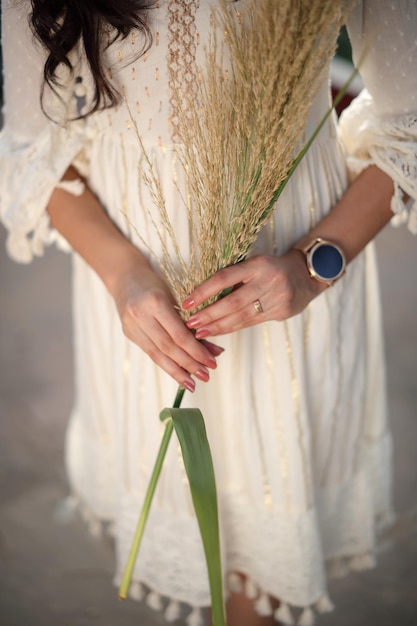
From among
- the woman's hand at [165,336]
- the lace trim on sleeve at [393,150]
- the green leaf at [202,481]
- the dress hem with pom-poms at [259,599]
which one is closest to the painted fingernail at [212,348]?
the woman's hand at [165,336]

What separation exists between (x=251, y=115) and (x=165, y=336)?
1.05 feet

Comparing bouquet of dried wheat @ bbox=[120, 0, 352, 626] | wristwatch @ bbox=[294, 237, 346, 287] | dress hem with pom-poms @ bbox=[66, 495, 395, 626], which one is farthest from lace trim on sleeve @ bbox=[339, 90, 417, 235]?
dress hem with pom-poms @ bbox=[66, 495, 395, 626]

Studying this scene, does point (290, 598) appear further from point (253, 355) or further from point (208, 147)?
point (208, 147)

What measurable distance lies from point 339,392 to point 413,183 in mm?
384

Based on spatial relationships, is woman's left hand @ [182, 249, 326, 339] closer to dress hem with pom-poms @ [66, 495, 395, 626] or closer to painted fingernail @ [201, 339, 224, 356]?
painted fingernail @ [201, 339, 224, 356]

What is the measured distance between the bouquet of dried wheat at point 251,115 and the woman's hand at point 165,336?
10 centimetres

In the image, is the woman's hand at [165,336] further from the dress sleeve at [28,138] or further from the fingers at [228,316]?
the dress sleeve at [28,138]

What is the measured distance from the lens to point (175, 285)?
833 millimetres

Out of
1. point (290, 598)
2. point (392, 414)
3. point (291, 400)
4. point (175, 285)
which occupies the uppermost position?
point (175, 285)

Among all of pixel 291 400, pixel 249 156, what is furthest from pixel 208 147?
pixel 291 400

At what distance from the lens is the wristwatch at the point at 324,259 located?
0.93m

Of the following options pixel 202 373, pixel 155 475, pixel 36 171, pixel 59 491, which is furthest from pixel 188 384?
pixel 59 491

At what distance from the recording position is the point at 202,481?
2.62 feet

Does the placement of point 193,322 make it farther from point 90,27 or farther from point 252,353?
point 90,27
